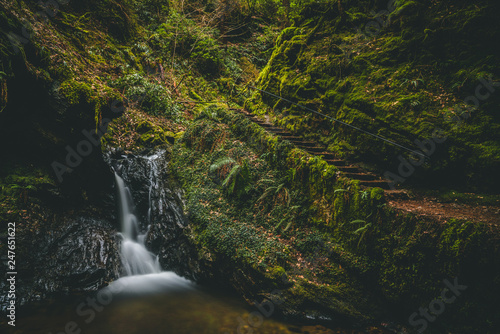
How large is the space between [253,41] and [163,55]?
7.56m

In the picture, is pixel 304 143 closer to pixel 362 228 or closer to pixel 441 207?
pixel 362 228

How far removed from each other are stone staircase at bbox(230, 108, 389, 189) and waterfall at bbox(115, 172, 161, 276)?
5.12 m

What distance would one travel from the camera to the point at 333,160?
19.7 ft

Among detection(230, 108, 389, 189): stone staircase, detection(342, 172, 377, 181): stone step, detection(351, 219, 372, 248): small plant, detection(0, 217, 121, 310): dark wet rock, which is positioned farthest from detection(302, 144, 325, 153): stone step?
detection(0, 217, 121, 310): dark wet rock

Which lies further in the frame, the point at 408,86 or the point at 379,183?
the point at 408,86

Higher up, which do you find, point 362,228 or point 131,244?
point 362,228

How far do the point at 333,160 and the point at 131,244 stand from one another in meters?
6.46

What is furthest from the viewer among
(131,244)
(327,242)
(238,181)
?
→ (131,244)

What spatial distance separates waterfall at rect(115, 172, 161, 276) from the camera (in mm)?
6852

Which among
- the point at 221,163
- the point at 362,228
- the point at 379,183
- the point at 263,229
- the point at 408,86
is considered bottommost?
the point at 263,229

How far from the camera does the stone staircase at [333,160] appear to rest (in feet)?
17.4

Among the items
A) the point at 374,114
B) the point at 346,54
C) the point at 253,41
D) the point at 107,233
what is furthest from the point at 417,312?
the point at 253,41

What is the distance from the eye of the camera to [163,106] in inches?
444

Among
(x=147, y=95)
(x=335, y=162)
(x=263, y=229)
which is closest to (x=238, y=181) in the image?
(x=263, y=229)
